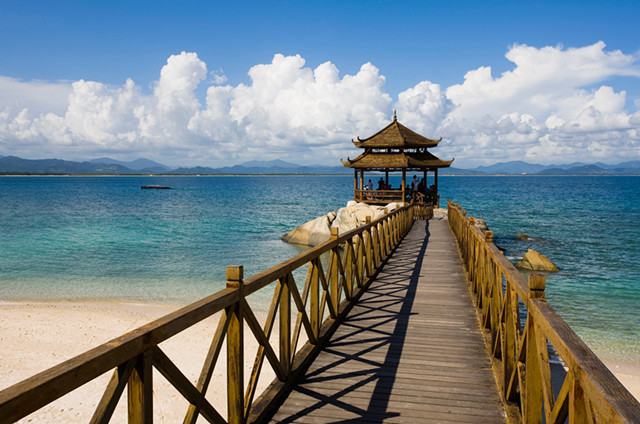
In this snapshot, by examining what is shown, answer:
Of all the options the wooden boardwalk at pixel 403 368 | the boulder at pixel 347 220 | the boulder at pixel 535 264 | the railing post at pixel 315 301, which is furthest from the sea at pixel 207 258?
the railing post at pixel 315 301

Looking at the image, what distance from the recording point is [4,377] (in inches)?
328

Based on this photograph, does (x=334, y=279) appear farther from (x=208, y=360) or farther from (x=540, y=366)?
(x=540, y=366)

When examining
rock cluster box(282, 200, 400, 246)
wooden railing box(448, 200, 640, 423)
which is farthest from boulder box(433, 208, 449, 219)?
wooden railing box(448, 200, 640, 423)

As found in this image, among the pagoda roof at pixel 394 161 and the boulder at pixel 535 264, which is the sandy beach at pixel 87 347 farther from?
the pagoda roof at pixel 394 161

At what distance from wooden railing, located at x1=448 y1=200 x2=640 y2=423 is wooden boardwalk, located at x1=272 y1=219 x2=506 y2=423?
0.89ft

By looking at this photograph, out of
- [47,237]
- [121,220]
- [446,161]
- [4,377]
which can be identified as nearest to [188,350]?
[4,377]

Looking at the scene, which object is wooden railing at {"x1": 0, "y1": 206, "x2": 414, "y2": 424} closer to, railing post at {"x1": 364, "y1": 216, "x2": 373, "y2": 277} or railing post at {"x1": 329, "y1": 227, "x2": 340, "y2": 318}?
railing post at {"x1": 329, "y1": 227, "x2": 340, "y2": 318}

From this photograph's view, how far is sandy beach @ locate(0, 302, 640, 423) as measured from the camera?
734 centimetres

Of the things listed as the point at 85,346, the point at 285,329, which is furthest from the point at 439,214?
the point at 285,329

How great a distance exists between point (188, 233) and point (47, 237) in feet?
29.9

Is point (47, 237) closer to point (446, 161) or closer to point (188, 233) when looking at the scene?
point (188, 233)

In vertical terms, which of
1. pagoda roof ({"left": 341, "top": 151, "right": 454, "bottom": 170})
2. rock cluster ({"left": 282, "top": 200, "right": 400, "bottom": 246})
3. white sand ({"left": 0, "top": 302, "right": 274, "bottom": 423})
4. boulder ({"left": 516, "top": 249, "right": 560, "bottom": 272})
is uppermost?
pagoda roof ({"left": 341, "top": 151, "right": 454, "bottom": 170})

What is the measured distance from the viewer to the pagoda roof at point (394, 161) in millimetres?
25375

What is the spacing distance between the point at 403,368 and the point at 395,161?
2172 cm
